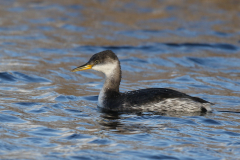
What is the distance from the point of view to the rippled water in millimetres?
7133

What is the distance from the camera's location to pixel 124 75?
13094 millimetres

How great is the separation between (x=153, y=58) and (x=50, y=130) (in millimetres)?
7679

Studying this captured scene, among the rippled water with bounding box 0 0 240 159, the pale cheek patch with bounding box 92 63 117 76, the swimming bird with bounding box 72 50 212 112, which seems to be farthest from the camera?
the pale cheek patch with bounding box 92 63 117 76

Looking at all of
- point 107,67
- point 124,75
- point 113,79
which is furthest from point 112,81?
point 124,75

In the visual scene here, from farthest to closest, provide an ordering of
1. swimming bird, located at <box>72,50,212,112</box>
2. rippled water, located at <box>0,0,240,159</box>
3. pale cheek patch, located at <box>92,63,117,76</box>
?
pale cheek patch, located at <box>92,63,117,76</box> → swimming bird, located at <box>72,50,212,112</box> → rippled water, located at <box>0,0,240,159</box>

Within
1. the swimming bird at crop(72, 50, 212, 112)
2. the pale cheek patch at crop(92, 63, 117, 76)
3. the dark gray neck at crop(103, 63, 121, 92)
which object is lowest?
the swimming bird at crop(72, 50, 212, 112)

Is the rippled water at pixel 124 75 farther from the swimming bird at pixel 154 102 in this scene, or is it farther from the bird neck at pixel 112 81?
the bird neck at pixel 112 81

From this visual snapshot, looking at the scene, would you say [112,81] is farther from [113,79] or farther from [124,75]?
[124,75]

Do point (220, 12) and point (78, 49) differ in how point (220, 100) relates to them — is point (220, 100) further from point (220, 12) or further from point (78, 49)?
point (220, 12)

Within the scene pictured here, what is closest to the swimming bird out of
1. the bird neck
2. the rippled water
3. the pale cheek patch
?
the bird neck

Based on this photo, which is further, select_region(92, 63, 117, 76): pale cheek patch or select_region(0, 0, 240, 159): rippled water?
select_region(92, 63, 117, 76): pale cheek patch

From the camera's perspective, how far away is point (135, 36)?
1742 cm

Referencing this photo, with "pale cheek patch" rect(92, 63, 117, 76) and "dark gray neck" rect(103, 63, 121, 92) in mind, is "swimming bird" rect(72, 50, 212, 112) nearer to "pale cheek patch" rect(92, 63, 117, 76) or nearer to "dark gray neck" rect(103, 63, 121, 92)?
"dark gray neck" rect(103, 63, 121, 92)

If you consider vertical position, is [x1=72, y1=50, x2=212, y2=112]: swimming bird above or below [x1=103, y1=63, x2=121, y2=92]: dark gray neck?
below
